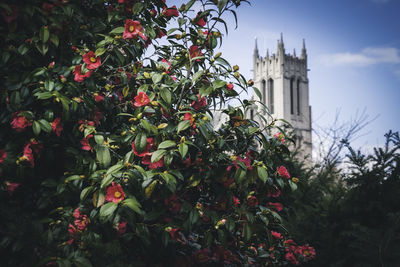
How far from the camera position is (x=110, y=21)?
6.40ft

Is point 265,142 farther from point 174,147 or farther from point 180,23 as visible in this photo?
point 180,23

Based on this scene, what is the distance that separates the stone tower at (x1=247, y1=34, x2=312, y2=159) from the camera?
39.7m

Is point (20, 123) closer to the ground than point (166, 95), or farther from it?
closer to the ground

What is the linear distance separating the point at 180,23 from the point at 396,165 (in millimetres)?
2233

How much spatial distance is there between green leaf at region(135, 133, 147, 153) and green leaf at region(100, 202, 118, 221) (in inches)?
11.2

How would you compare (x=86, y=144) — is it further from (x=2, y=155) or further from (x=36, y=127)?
(x=2, y=155)

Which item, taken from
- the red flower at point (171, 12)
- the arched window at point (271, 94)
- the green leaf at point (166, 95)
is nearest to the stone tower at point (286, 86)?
the arched window at point (271, 94)

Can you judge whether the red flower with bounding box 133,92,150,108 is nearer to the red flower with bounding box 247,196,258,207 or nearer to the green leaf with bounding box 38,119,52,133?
the green leaf with bounding box 38,119,52,133

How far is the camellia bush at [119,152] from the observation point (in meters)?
1.55

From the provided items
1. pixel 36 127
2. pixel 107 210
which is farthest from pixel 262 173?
pixel 36 127

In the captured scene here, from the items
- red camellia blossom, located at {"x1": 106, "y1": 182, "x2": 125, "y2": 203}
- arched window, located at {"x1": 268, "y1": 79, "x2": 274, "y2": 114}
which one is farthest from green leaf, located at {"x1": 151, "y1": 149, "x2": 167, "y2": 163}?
arched window, located at {"x1": 268, "y1": 79, "x2": 274, "y2": 114}

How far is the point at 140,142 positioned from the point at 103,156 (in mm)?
197

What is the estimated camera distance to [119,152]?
5.92 ft

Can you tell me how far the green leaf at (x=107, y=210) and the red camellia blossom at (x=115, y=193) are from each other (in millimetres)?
41
